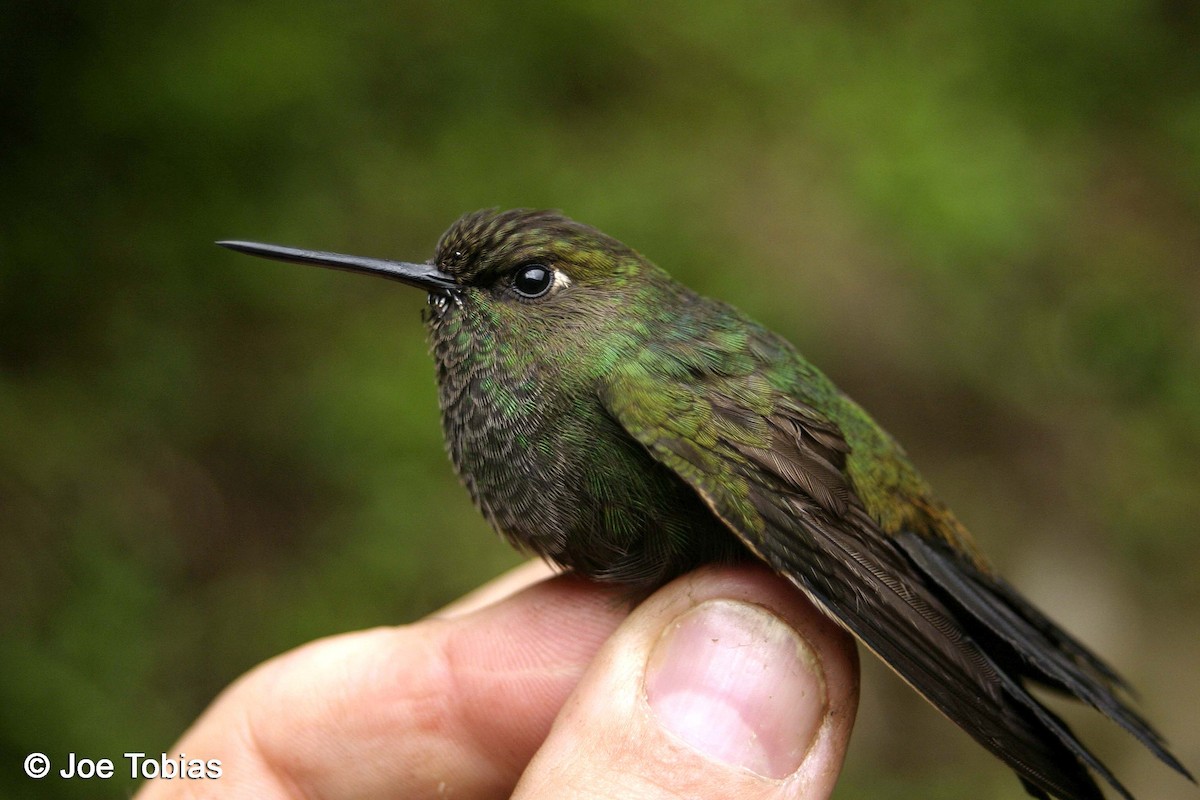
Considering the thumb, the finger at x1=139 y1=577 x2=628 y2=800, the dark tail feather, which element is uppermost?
the dark tail feather

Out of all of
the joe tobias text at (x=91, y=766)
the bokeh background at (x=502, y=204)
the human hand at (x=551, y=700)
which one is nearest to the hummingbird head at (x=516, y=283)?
the human hand at (x=551, y=700)

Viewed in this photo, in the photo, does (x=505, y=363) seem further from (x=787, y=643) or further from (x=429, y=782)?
(x=429, y=782)

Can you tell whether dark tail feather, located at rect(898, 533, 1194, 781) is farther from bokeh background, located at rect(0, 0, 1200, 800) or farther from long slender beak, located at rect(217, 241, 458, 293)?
bokeh background, located at rect(0, 0, 1200, 800)

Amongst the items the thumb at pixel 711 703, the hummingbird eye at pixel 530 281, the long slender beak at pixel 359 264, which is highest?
the hummingbird eye at pixel 530 281

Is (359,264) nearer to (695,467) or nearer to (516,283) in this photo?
(516,283)

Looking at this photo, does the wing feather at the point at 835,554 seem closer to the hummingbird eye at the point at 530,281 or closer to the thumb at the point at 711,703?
the thumb at the point at 711,703

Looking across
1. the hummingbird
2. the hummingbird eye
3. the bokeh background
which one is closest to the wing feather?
the hummingbird

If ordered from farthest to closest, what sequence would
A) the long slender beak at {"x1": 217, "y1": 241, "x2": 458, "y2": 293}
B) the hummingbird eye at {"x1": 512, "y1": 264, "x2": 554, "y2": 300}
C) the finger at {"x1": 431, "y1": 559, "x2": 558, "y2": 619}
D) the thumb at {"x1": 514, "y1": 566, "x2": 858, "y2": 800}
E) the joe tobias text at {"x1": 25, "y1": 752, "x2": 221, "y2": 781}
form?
the joe tobias text at {"x1": 25, "y1": 752, "x2": 221, "y2": 781}, the finger at {"x1": 431, "y1": 559, "x2": 558, "y2": 619}, the hummingbird eye at {"x1": 512, "y1": 264, "x2": 554, "y2": 300}, the long slender beak at {"x1": 217, "y1": 241, "x2": 458, "y2": 293}, the thumb at {"x1": 514, "y1": 566, "x2": 858, "y2": 800}

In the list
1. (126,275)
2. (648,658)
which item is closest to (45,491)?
(126,275)
